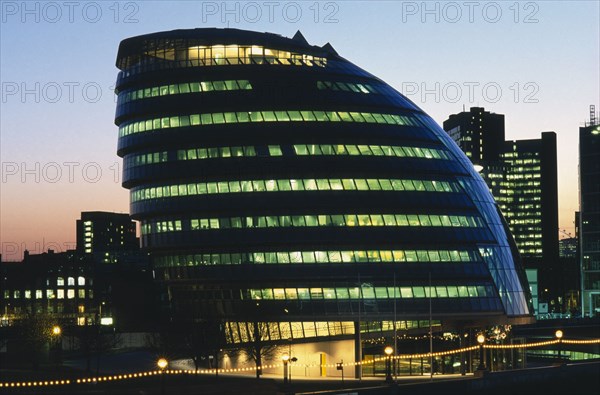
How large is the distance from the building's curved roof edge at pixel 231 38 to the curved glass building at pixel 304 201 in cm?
27

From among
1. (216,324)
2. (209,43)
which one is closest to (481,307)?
(216,324)

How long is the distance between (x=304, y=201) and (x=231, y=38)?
19937 mm

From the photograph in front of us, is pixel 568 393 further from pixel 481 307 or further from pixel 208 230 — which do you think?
pixel 208 230

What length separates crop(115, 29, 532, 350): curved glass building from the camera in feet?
375

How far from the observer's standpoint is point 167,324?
122 meters

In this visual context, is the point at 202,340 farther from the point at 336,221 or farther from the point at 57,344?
the point at 336,221

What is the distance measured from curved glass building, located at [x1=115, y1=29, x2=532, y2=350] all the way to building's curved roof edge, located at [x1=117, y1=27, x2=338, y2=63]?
0.27 m

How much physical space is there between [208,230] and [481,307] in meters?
27.6

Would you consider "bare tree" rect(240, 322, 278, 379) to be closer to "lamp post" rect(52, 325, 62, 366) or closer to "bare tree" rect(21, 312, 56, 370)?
"lamp post" rect(52, 325, 62, 366)

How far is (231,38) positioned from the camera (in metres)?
123

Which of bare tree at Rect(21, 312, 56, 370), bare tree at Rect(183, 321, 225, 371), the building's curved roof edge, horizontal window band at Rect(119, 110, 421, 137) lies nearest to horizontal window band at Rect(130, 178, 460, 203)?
horizontal window band at Rect(119, 110, 421, 137)

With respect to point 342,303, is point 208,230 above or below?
above

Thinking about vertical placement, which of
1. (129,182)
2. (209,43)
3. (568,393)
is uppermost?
(209,43)

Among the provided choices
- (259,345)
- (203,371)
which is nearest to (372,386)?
(259,345)
